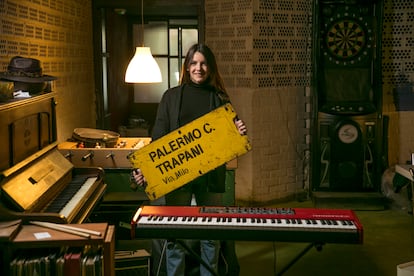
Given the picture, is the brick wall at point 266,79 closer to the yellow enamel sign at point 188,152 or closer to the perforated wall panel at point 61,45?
the perforated wall panel at point 61,45

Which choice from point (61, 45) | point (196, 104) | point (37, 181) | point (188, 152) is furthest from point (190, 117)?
point (61, 45)

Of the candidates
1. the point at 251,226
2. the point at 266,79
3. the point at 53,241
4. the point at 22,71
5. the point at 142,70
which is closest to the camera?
the point at 53,241

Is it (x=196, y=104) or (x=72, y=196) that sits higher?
(x=196, y=104)

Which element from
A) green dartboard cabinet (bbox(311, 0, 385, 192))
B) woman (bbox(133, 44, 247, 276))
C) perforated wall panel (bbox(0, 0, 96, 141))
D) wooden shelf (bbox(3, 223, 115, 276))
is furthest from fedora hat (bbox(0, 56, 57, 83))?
green dartboard cabinet (bbox(311, 0, 385, 192))

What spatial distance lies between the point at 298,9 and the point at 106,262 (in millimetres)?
4064

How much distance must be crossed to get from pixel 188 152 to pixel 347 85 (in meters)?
2.99

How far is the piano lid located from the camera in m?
2.77

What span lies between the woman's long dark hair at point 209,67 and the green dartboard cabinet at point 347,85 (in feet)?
8.12

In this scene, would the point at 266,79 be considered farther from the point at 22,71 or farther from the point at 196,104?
the point at 22,71

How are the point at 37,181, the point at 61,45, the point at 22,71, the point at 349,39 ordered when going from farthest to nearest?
1. the point at 349,39
2. the point at 61,45
3. the point at 22,71
4. the point at 37,181

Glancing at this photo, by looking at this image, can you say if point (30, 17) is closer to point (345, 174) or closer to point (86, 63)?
point (86, 63)

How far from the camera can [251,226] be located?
2.78 metres

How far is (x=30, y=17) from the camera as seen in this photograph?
433 cm

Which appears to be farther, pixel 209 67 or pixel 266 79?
pixel 266 79
